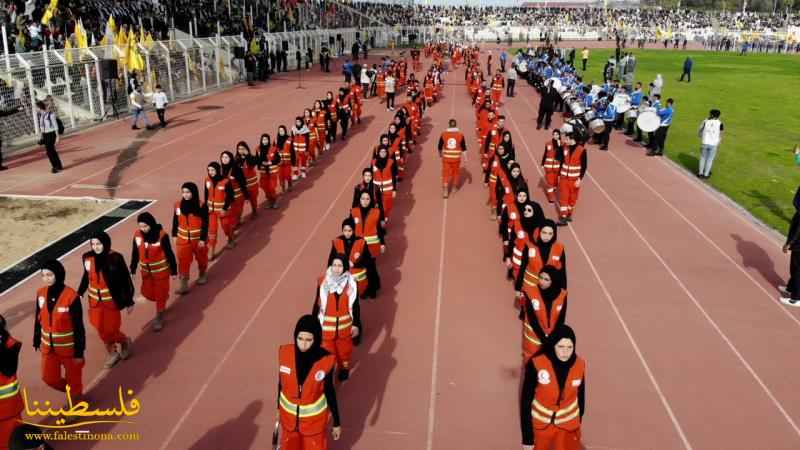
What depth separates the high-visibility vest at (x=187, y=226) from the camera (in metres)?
8.25

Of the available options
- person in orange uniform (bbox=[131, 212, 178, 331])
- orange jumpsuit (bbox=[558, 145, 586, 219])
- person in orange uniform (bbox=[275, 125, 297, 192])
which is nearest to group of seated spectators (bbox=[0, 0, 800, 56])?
person in orange uniform (bbox=[275, 125, 297, 192])

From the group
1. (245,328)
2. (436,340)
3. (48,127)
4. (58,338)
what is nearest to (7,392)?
(58,338)

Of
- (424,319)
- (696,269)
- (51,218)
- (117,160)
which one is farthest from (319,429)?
(117,160)

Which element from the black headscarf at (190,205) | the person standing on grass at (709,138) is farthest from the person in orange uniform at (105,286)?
the person standing on grass at (709,138)

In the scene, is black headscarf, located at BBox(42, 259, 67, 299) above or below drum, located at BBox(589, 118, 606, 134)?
above

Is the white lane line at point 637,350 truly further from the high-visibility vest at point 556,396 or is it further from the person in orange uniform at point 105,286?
the person in orange uniform at point 105,286

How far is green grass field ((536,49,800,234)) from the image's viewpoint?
1394cm

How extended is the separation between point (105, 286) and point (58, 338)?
0.77 metres

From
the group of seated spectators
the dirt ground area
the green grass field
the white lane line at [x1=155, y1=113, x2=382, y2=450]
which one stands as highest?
the group of seated spectators

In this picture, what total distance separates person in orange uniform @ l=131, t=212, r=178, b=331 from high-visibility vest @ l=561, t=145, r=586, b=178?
22.3ft

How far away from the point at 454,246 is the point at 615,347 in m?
3.78

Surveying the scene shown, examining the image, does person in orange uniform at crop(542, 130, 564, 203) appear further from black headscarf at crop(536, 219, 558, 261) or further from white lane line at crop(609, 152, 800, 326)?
black headscarf at crop(536, 219, 558, 261)

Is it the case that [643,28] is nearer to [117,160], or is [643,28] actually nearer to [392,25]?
[392,25]

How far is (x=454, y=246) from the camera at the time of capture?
10.6 meters
